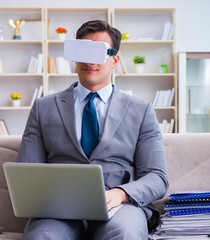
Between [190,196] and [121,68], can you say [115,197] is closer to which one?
[190,196]

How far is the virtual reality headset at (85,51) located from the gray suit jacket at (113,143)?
0.21 metres

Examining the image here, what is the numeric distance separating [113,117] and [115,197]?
36 cm

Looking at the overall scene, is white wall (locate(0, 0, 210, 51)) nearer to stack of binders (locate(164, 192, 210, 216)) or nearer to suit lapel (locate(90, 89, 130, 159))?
suit lapel (locate(90, 89, 130, 159))

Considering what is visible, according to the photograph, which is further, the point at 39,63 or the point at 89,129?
the point at 39,63

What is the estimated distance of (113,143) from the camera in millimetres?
1856

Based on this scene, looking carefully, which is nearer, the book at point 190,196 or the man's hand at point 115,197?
the man's hand at point 115,197

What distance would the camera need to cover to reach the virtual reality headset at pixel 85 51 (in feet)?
5.92

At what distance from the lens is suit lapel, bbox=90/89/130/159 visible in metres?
1.84

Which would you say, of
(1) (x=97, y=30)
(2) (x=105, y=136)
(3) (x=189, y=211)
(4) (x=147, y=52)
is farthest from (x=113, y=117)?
(4) (x=147, y=52)

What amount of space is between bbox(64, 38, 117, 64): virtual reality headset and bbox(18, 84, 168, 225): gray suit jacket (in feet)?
0.68

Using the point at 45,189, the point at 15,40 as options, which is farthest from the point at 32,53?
the point at 45,189

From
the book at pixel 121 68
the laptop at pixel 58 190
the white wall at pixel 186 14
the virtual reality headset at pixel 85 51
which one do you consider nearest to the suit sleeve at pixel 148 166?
the laptop at pixel 58 190

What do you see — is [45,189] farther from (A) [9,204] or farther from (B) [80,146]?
(A) [9,204]

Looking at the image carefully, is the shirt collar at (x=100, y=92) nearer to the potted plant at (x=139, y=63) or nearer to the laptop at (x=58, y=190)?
the laptop at (x=58, y=190)
